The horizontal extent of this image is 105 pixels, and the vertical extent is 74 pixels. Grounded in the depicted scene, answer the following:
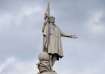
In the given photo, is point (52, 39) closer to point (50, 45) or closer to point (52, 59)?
point (50, 45)

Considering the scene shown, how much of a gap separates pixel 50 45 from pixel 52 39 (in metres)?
0.56

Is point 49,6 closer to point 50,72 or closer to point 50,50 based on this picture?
point 50,50

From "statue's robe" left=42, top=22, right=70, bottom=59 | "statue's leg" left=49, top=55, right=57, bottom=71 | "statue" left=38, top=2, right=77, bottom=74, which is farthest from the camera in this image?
"statue's robe" left=42, top=22, right=70, bottom=59

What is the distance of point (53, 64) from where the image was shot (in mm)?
25109

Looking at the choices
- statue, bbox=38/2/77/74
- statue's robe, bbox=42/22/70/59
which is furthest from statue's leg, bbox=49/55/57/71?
statue's robe, bbox=42/22/70/59

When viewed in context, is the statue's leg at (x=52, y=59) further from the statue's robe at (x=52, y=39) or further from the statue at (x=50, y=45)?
the statue's robe at (x=52, y=39)

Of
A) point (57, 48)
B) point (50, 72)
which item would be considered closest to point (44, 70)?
point (50, 72)

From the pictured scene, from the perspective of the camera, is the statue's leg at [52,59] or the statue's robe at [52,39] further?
the statue's robe at [52,39]

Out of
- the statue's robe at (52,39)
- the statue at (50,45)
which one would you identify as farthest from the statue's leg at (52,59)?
the statue's robe at (52,39)

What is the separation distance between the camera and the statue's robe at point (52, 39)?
25438mm

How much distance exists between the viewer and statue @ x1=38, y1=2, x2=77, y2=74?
24511mm

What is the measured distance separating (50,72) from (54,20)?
4.20m

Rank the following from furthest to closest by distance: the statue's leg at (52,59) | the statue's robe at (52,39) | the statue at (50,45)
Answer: the statue's robe at (52,39), the statue's leg at (52,59), the statue at (50,45)

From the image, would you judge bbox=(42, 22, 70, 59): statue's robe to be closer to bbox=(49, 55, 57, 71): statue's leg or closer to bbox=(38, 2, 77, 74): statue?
bbox=(38, 2, 77, 74): statue
